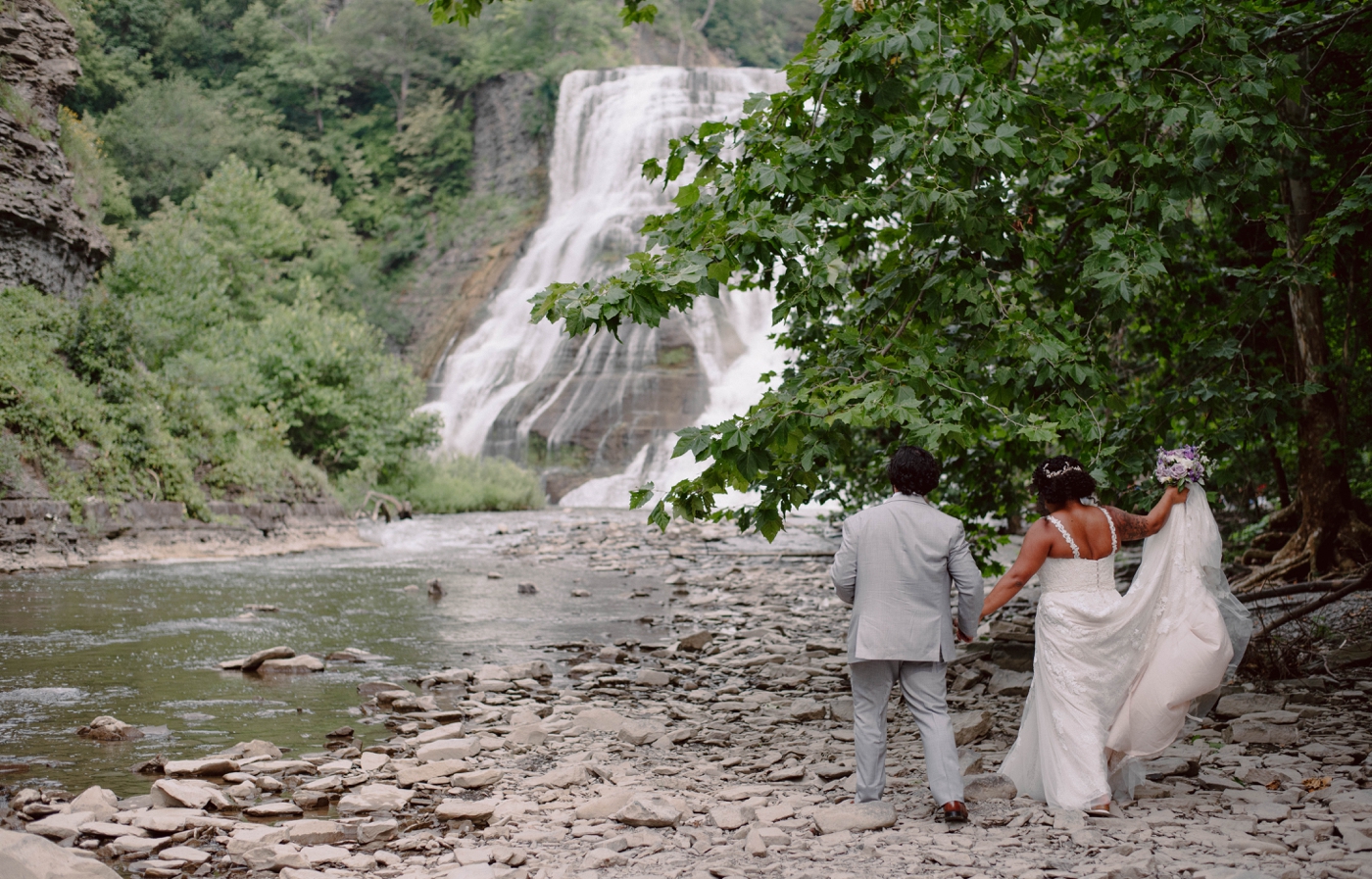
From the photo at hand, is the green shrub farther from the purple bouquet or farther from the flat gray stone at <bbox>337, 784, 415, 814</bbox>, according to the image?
Answer: the purple bouquet

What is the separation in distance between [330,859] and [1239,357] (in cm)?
575

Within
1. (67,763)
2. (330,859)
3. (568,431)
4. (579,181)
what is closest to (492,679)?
(67,763)

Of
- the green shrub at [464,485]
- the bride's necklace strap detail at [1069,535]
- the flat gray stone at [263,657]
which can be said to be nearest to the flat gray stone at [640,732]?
the bride's necklace strap detail at [1069,535]

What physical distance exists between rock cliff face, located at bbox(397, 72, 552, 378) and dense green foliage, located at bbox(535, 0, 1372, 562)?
37485 mm

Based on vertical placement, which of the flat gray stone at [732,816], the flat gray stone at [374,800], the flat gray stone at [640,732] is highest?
the flat gray stone at [732,816]


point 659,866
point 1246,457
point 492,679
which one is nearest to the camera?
point 659,866

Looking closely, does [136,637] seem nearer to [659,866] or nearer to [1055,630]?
[659,866]

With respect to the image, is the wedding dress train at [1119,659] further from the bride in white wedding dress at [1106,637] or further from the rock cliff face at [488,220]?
the rock cliff face at [488,220]

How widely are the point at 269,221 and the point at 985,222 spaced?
4011 cm

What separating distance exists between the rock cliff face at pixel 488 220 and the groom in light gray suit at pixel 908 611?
38760 millimetres

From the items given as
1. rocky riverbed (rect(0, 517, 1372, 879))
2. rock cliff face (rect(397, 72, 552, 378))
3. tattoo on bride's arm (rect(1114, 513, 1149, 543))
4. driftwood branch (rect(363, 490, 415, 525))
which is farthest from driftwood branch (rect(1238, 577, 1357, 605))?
rock cliff face (rect(397, 72, 552, 378))

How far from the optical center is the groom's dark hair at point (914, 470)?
4.75 metres

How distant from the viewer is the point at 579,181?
1802 inches

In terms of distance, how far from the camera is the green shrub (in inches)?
1130
